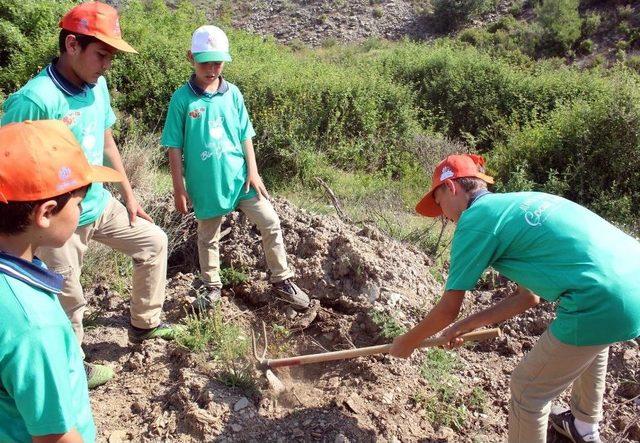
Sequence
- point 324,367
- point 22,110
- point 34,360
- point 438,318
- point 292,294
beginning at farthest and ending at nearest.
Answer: point 292,294, point 324,367, point 22,110, point 438,318, point 34,360

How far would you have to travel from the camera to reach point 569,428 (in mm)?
3035

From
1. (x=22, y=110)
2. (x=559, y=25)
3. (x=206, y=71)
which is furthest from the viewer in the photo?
(x=559, y=25)

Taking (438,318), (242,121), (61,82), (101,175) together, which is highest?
(61,82)


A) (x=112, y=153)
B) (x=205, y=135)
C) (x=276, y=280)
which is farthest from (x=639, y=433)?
(x=112, y=153)

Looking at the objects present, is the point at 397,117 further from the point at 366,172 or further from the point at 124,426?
the point at 124,426

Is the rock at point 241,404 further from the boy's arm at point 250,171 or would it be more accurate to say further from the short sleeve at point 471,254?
the short sleeve at point 471,254

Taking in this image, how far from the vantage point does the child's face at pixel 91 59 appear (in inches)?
108

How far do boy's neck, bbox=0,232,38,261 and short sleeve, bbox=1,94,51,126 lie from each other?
1.24 meters

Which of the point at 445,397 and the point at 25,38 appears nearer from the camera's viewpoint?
the point at 445,397

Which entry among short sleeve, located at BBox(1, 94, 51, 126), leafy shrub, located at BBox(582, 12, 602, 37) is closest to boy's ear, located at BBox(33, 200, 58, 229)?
short sleeve, located at BBox(1, 94, 51, 126)

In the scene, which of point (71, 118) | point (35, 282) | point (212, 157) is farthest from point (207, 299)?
point (35, 282)

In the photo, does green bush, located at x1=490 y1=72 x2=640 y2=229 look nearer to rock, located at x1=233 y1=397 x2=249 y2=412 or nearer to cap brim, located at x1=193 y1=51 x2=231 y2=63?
cap brim, located at x1=193 y1=51 x2=231 y2=63

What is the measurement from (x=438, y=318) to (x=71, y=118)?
1950 millimetres

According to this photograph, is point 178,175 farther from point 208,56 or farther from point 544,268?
point 544,268
